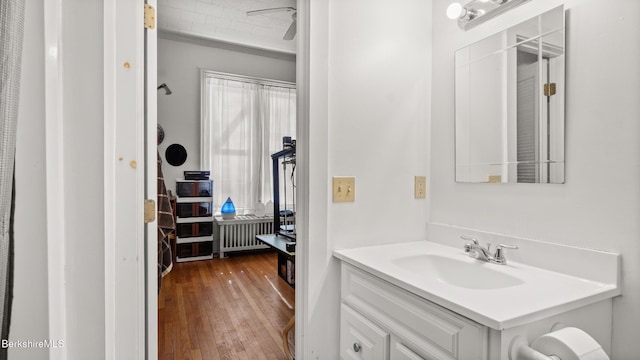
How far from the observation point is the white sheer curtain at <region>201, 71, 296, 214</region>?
4461mm

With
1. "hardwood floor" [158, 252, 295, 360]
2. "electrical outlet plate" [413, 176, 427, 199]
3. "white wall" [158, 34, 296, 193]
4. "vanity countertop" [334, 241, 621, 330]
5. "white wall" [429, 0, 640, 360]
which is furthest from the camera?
"white wall" [158, 34, 296, 193]

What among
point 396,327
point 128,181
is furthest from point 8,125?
point 396,327

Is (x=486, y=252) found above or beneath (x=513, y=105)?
beneath

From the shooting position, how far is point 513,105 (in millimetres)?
1310

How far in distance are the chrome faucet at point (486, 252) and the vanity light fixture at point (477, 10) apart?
998 mm

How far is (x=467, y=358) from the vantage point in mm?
850

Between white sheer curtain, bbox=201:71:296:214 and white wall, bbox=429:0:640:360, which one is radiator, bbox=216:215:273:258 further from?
white wall, bbox=429:0:640:360

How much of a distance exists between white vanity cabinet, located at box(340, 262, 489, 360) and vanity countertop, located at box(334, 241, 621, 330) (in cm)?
5

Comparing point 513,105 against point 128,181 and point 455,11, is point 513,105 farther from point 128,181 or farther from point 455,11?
point 128,181

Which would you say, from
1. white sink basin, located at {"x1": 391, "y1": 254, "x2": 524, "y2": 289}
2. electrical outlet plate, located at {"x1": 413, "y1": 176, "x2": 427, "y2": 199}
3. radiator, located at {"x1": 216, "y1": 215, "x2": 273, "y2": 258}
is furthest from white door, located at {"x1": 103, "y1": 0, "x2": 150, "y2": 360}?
radiator, located at {"x1": 216, "y1": 215, "x2": 273, "y2": 258}

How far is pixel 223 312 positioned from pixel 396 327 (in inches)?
74.9

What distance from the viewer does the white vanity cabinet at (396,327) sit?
0.86 meters

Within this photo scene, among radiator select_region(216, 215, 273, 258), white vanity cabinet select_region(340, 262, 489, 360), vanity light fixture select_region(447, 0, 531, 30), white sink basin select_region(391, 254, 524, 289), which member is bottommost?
radiator select_region(216, 215, 273, 258)

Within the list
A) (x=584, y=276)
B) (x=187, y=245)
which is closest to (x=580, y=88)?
(x=584, y=276)
